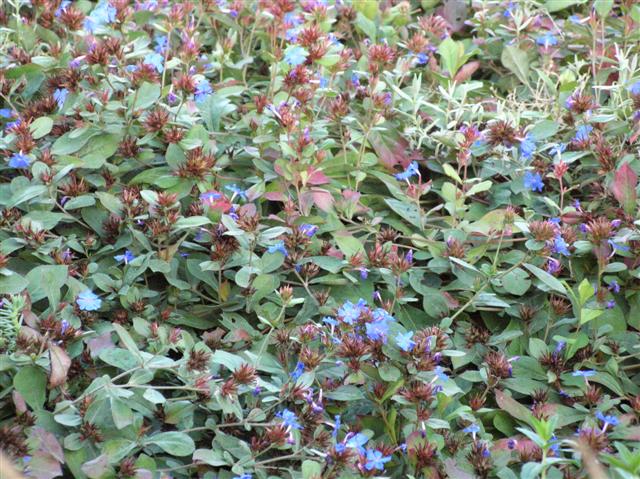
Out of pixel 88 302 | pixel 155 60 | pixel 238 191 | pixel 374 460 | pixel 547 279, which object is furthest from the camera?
pixel 155 60

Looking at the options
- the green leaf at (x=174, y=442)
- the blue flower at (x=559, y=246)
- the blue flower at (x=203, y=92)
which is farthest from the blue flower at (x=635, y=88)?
the green leaf at (x=174, y=442)

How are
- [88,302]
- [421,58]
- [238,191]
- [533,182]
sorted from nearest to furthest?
[88,302], [238,191], [533,182], [421,58]

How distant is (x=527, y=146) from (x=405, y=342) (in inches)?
31.9

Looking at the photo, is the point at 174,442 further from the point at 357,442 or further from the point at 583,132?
the point at 583,132

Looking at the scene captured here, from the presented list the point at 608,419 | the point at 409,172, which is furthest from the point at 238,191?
the point at 608,419

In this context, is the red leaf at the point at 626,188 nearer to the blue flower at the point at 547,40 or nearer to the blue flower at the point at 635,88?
the blue flower at the point at 635,88

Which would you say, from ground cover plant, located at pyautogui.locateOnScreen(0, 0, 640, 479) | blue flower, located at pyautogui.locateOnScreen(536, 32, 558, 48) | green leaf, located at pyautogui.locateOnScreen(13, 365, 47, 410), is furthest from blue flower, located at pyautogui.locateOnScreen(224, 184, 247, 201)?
blue flower, located at pyautogui.locateOnScreen(536, 32, 558, 48)

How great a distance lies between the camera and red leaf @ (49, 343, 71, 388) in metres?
1.95

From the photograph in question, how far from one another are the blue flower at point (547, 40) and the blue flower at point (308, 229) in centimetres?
127

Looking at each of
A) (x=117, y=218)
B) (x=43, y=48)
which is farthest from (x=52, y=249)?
(x=43, y=48)

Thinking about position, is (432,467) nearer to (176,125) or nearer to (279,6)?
(176,125)

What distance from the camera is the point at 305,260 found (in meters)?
2.39

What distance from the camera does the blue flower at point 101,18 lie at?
2.67 meters

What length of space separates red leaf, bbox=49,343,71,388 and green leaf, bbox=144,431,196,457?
23 cm
